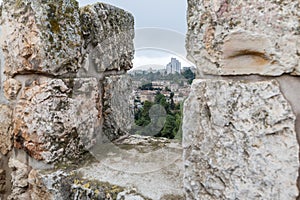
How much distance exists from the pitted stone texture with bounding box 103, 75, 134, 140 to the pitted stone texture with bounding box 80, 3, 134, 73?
0.08 metres

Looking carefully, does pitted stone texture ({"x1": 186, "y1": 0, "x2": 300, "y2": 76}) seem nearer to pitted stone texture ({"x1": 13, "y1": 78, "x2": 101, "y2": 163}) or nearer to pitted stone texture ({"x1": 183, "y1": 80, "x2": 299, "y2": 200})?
pitted stone texture ({"x1": 183, "y1": 80, "x2": 299, "y2": 200})

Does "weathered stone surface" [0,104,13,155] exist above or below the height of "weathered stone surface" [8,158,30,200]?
above

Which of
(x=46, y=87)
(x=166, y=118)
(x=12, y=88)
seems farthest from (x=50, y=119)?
(x=166, y=118)

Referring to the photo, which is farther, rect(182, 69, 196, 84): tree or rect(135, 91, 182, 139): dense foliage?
rect(135, 91, 182, 139): dense foliage

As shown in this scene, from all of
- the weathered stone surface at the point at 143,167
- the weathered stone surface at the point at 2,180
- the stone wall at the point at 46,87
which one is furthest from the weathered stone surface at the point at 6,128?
the weathered stone surface at the point at 143,167

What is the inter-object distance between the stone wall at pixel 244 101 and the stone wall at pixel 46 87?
1.91ft

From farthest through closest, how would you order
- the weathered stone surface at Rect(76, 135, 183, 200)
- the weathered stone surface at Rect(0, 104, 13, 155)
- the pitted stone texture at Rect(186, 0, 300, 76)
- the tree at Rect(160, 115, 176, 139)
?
1. the tree at Rect(160, 115, 176, 139)
2. the weathered stone surface at Rect(0, 104, 13, 155)
3. the weathered stone surface at Rect(76, 135, 183, 200)
4. the pitted stone texture at Rect(186, 0, 300, 76)

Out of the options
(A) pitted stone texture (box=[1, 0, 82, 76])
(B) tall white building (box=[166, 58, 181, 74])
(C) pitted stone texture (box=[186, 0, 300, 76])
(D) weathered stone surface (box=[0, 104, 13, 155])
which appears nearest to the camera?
(C) pitted stone texture (box=[186, 0, 300, 76])

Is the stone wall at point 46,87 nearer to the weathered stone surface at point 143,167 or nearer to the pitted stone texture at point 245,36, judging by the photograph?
the weathered stone surface at point 143,167

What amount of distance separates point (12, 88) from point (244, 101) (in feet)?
3.06

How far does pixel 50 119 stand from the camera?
3.44 ft

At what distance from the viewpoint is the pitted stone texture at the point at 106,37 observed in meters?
1.22

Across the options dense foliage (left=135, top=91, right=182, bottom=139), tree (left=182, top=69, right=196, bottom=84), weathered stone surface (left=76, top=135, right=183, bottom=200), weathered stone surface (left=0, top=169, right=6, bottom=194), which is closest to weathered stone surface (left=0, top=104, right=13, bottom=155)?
weathered stone surface (left=0, top=169, right=6, bottom=194)

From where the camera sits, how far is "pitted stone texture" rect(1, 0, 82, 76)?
103 centimetres
